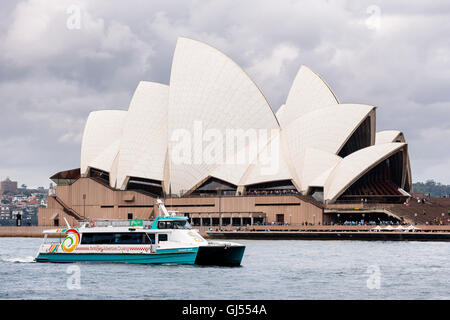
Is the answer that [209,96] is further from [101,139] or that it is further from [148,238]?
[148,238]

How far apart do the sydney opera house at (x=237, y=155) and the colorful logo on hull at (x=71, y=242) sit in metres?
43.2

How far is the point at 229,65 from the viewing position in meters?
86.6

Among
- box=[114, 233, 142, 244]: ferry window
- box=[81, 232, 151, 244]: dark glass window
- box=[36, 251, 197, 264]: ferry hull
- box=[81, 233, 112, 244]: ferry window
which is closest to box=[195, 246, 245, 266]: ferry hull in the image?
box=[36, 251, 197, 264]: ferry hull

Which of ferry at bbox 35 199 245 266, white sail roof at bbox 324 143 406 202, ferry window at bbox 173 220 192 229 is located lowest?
ferry at bbox 35 199 245 266

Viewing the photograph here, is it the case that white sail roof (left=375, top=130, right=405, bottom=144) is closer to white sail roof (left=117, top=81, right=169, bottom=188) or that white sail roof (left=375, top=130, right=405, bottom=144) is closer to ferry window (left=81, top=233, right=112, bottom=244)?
white sail roof (left=117, top=81, right=169, bottom=188)

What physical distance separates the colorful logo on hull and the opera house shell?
45503 millimetres

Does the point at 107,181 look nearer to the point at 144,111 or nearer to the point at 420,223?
the point at 144,111

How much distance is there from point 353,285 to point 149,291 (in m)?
8.49

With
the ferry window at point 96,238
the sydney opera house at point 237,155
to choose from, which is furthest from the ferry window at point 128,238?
the sydney opera house at point 237,155

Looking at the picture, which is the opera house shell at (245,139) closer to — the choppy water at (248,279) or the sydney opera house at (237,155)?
the sydney opera house at (237,155)

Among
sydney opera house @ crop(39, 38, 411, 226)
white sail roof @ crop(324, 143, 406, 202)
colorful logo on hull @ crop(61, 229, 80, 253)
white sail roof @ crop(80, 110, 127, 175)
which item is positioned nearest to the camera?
colorful logo on hull @ crop(61, 229, 80, 253)

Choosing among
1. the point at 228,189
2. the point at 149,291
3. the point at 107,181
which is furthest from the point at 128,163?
the point at 149,291

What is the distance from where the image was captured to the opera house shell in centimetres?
8312

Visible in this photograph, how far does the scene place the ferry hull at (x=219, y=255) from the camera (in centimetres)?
3766
